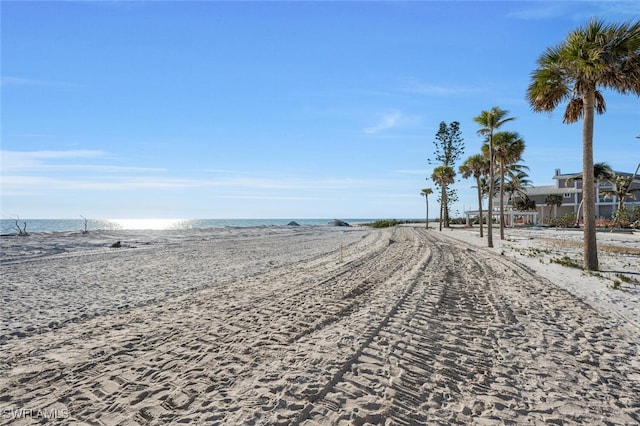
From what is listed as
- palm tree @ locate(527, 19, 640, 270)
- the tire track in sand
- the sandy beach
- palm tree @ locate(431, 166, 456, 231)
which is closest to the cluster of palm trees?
palm tree @ locate(527, 19, 640, 270)

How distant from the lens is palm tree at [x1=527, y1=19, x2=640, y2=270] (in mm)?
12211

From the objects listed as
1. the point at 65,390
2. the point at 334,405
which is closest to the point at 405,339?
the point at 334,405

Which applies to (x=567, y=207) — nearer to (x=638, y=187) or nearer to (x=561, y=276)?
(x=638, y=187)

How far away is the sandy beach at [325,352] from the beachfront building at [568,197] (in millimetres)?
52426

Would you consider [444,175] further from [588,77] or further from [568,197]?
[588,77]

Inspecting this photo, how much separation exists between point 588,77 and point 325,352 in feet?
43.8

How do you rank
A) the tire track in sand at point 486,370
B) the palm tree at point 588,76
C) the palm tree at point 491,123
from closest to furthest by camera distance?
the tire track in sand at point 486,370 < the palm tree at point 588,76 < the palm tree at point 491,123

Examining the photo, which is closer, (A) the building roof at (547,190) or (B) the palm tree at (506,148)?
(B) the palm tree at (506,148)

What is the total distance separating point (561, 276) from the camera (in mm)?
12852

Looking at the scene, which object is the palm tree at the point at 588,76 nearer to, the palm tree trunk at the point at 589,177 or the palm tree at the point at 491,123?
the palm tree trunk at the point at 589,177

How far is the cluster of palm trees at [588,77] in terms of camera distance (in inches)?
481

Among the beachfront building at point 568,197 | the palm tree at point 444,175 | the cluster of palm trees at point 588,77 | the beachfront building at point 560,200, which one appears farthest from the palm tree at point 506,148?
the palm tree at point 444,175

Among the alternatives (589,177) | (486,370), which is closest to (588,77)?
(589,177)

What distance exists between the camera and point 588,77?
12781mm
